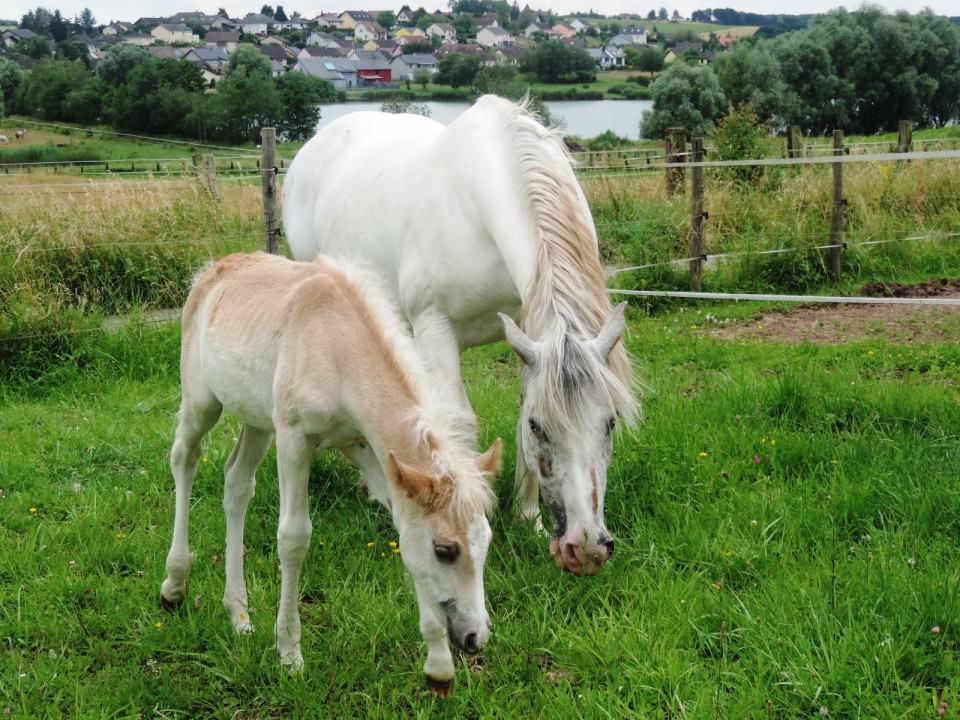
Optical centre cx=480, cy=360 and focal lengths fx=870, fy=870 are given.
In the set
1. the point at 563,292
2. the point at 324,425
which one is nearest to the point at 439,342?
the point at 563,292

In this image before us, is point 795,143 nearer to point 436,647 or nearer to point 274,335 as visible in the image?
point 274,335

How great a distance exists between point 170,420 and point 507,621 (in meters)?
3.37

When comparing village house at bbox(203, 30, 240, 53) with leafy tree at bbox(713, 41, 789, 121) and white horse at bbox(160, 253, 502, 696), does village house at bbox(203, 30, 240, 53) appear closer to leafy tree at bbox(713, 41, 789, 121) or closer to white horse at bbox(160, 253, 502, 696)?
leafy tree at bbox(713, 41, 789, 121)

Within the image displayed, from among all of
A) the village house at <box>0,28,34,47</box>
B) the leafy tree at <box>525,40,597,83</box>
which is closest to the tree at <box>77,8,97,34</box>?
the village house at <box>0,28,34,47</box>

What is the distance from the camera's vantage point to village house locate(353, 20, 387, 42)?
2707 inches

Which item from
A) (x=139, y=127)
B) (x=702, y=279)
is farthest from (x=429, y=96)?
(x=702, y=279)

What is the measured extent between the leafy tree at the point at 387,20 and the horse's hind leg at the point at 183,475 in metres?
71.5

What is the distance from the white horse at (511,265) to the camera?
127 inches

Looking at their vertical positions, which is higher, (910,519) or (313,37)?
(313,37)

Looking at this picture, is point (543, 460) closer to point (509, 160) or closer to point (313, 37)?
point (509, 160)

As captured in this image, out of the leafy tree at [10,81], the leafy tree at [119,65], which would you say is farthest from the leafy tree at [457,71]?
the leafy tree at [10,81]

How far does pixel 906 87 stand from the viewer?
44906 millimetres

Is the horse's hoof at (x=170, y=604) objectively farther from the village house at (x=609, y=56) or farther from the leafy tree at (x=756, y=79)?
the village house at (x=609, y=56)

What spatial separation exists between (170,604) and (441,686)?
1484 mm
